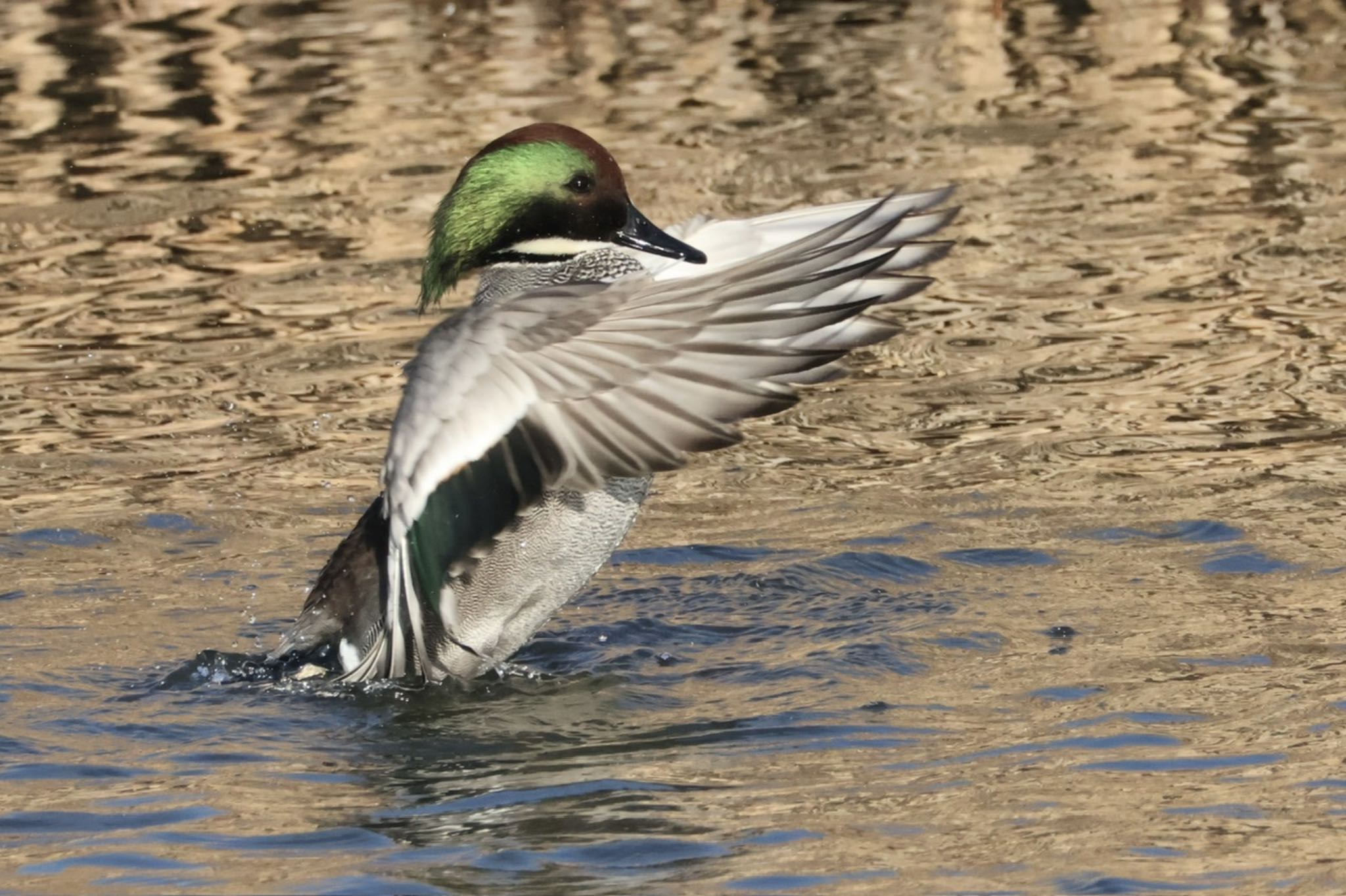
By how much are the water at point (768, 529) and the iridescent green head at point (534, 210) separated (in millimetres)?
1060

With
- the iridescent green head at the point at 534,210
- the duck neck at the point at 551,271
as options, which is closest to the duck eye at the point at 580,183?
the iridescent green head at the point at 534,210

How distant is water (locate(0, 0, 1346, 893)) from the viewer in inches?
171

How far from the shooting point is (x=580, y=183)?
17.7 ft

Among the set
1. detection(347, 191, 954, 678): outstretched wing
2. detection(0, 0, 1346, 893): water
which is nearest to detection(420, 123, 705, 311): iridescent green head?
detection(347, 191, 954, 678): outstretched wing

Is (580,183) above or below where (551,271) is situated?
above

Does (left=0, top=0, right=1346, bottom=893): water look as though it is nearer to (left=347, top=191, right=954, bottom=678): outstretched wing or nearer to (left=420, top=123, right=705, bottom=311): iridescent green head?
(left=347, top=191, right=954, bottom=678): outstretched wing

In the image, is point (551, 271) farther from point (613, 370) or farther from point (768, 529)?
point (768, 529)

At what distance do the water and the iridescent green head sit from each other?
41.7 inches

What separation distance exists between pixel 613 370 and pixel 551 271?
91 cm

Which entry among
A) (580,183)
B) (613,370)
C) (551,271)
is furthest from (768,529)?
(613,370)

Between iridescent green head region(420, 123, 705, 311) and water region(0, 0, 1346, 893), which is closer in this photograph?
water region(0, 0, 1346, 893)

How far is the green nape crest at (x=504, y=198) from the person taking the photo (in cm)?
535

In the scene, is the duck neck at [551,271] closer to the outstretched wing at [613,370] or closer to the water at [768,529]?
the outstretched wing at [613,370]

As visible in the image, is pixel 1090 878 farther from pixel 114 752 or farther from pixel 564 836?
pixel 114 752
